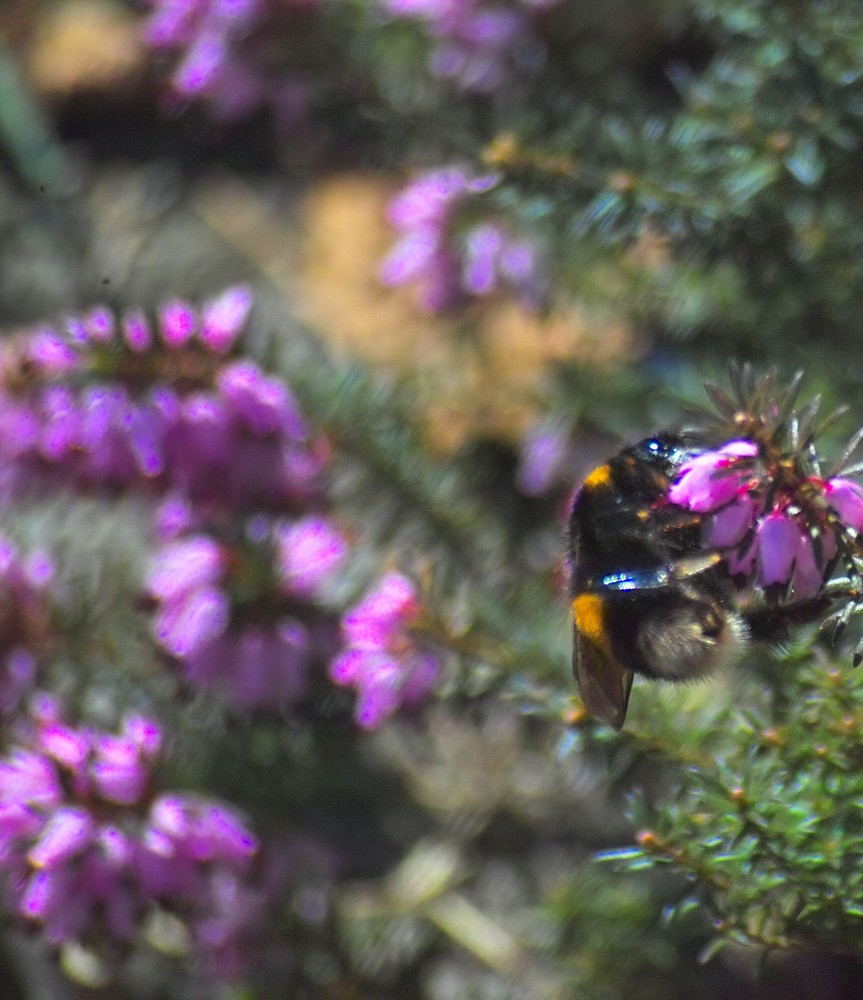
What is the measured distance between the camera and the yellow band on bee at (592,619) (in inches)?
58.0

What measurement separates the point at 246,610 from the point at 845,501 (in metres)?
0.99

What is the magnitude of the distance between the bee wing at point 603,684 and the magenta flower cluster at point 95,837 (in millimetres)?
691

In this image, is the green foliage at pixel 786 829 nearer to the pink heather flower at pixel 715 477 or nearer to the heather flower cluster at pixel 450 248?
the pink heather flower at pixel 715 477

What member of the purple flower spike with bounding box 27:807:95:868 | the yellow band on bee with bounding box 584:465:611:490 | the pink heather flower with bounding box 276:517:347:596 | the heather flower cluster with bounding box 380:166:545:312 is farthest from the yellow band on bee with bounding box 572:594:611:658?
the heather flower cluster with bounding box 380:166:545:312

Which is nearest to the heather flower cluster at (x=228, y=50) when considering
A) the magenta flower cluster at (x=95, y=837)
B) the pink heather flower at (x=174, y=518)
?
the pink heather flower at (x=174, y=518)

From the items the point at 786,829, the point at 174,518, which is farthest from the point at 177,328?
the point at 786,829

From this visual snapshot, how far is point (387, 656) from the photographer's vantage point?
6.26ft

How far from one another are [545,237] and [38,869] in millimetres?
1276

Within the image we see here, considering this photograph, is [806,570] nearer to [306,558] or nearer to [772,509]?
[772,509]

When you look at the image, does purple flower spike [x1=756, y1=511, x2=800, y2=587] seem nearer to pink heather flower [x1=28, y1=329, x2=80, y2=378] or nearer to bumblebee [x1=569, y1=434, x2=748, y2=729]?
bumblebee [x1=569, y1=434, x2=748, y2=729]

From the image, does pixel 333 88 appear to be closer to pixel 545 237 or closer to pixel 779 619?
pixel 545 237

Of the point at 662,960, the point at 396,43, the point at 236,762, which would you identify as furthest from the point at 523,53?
the point at 662,960

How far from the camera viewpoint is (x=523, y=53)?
2.50m

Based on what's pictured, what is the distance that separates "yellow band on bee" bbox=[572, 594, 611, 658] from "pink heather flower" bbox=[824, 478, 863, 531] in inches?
10.8
